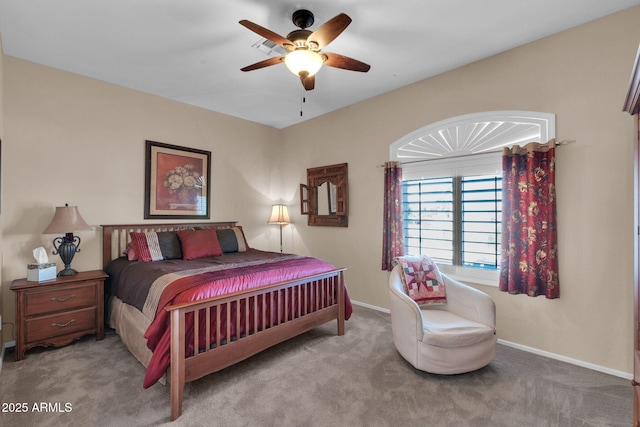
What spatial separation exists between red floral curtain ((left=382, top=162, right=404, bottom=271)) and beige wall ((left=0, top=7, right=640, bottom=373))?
216mm

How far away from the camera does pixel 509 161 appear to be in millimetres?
2814

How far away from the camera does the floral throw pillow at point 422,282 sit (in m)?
2.83

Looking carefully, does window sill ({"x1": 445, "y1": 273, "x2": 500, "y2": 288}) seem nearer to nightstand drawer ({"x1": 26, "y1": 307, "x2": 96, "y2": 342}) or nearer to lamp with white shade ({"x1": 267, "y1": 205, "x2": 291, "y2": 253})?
lamp with white shade ({"x1": 267, "y1": 205, "x2": 291, "y2": 253})

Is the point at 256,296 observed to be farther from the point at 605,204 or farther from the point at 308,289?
the point at 605,204

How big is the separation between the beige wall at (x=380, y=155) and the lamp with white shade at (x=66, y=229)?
254 millimetres

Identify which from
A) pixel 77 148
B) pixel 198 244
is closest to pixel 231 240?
pixel 198 244

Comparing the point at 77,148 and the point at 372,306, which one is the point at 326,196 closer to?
the point at 372,306

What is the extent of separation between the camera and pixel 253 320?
252 cm

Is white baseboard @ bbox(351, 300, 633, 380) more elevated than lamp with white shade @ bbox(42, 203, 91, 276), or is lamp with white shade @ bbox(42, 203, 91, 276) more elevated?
lamp with white shade @ bbox(42, 203, 91, 276)

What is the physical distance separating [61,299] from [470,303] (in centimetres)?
387

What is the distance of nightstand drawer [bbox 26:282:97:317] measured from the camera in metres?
2.71

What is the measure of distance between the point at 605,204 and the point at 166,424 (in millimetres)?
3659

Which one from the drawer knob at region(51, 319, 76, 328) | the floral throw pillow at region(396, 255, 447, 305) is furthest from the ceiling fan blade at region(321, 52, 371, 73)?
the drawer knob at region(51, 319, 76, 328)

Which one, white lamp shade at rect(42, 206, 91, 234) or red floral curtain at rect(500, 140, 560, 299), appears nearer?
red floral curtain at rect(500, 140, 560, 299)
